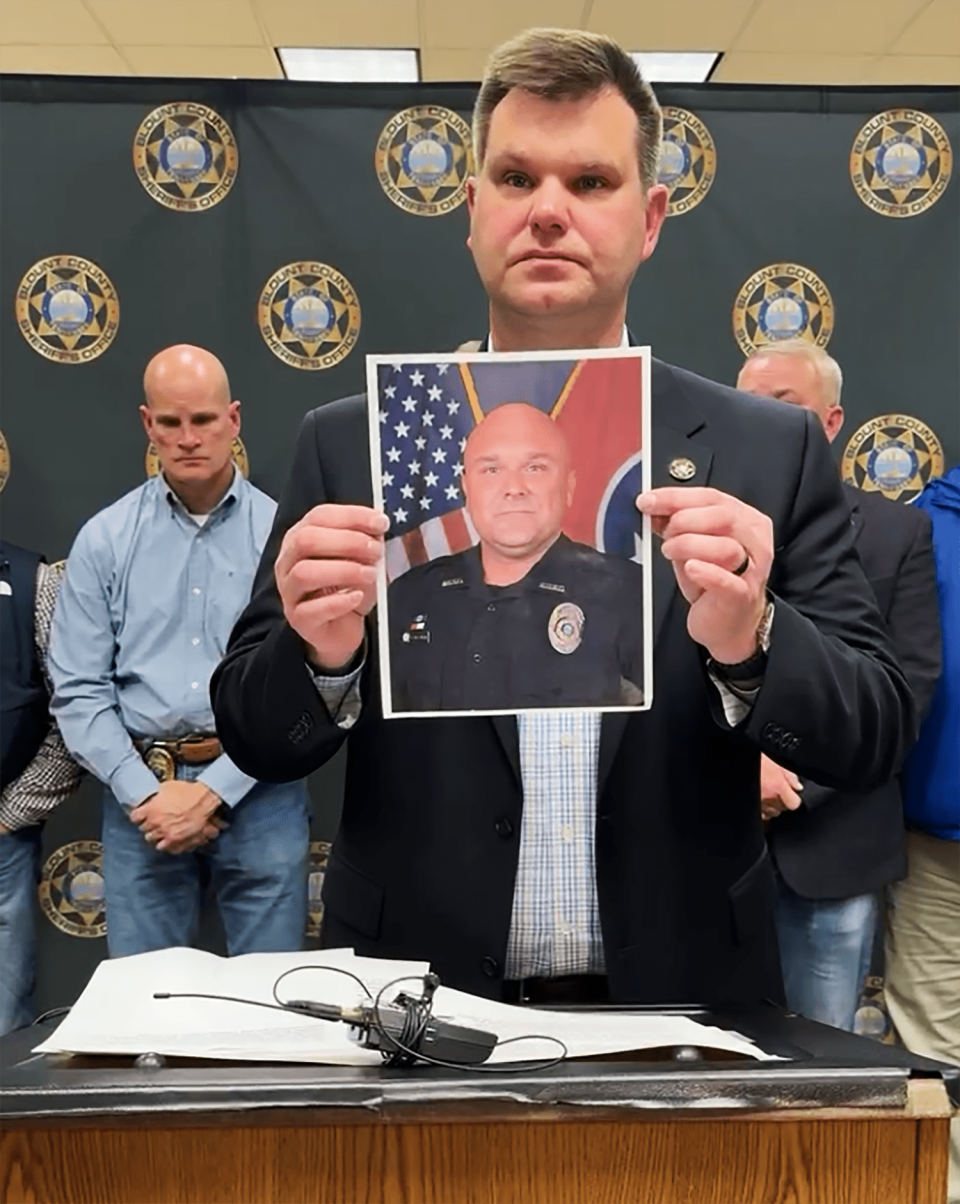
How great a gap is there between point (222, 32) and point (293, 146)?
0.59 metres

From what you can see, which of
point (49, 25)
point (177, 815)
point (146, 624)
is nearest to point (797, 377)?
point (146, 624)

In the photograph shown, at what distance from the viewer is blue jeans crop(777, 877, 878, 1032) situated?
2.43 meters

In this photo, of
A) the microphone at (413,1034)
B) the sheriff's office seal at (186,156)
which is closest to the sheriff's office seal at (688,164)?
the sheriff's office seal at (186,156)

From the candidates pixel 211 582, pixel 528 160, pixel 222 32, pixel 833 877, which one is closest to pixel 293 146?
pixel 222 32

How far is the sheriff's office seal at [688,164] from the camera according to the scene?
2852 millimetres

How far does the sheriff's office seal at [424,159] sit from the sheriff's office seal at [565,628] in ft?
6.83

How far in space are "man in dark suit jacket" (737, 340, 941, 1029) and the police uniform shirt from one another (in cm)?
143

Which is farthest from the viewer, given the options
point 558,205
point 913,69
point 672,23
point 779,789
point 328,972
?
point 913,69

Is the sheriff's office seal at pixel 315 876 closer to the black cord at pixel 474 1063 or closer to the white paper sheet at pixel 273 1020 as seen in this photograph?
the white paper sheet at pixel 273 1020

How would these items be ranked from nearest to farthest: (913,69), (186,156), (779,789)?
(779,789), (186,156), (913,69)

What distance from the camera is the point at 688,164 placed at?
286cm

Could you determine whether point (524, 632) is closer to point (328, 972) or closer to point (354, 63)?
point (328, 972)

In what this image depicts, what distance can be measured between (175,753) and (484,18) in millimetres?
2061

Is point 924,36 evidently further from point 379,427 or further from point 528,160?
point 379,427
